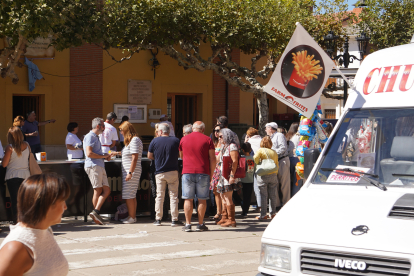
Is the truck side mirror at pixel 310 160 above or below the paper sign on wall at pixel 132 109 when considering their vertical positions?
below

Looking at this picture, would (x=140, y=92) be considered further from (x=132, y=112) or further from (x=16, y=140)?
(x=16, y=140)

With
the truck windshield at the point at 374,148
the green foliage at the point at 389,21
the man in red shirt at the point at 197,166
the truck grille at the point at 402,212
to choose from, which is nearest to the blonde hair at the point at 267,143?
the man in red shirt at the point at 197,166

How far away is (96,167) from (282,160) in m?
3.82

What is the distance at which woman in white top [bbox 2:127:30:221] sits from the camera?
8969mm

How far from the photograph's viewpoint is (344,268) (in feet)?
12.7

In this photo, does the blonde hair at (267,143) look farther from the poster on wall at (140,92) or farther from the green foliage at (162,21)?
the poster on wall at (140,92)

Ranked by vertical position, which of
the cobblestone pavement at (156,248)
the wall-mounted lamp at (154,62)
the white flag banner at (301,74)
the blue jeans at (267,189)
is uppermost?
the wall-mounted lamp at (154,62)

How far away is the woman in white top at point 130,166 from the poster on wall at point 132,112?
10525 mm

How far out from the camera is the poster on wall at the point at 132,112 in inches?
817

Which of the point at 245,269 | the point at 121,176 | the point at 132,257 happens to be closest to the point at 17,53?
the point at 121,176

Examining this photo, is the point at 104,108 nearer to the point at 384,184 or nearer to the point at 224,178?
the point at 224,178

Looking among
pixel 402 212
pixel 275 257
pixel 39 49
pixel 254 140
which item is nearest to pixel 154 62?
pixel 39 49

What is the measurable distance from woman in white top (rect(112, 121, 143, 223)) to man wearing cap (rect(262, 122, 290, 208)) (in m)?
2.83

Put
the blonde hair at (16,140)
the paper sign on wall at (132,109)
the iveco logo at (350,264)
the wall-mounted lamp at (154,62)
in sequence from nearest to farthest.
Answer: the iveco logo at (350,264) → the blonde hair at (16,140) → the paper sign on wall at (132,109) → the wall-mounted lamp at (154,62)
